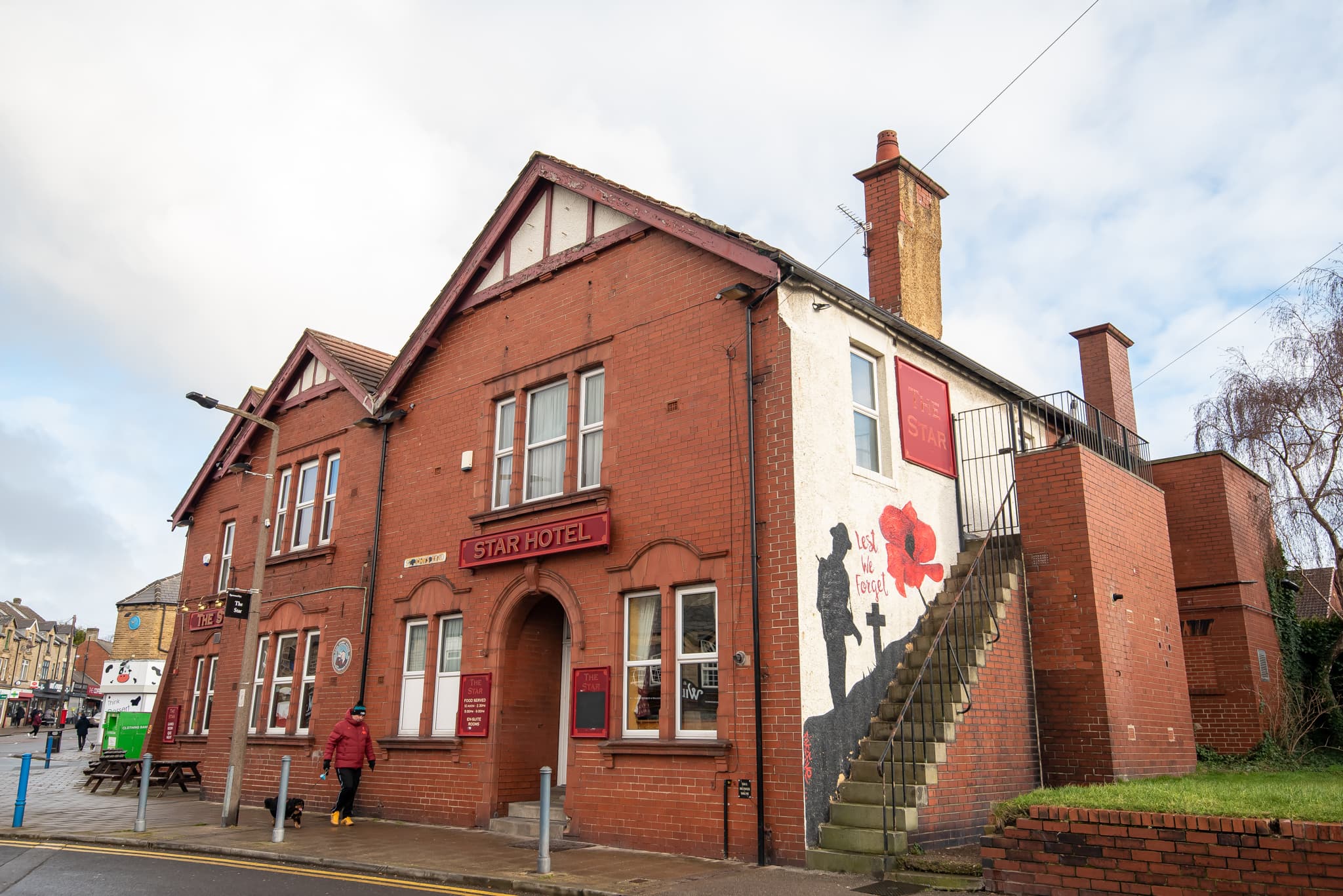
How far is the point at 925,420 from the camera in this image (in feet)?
43.9

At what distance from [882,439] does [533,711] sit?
6.29 metres

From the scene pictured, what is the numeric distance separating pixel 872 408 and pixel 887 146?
21.0ft

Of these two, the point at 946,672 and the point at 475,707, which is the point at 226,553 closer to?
the point at 475,707

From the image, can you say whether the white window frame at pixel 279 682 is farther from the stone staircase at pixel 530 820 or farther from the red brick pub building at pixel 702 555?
the stone staircase at pixel 530 820

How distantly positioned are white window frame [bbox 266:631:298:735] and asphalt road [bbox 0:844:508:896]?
5989 millimetres

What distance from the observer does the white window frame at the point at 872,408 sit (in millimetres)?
12023

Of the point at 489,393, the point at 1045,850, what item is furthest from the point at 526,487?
the point at 1045,850

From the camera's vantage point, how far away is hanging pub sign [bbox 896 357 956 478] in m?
12.9

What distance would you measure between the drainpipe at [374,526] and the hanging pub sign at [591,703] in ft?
17.0

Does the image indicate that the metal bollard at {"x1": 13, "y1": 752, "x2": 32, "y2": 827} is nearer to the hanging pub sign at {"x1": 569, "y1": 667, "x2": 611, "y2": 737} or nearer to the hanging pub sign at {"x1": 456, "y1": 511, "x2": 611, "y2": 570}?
the hanging pub sign at {"x1": 456, "y1": 511, "x2": 611, "y2": 570}

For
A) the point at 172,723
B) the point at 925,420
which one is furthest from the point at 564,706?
the point at 172,723

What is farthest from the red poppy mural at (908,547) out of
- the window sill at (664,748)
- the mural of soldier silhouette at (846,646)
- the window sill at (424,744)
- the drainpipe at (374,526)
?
the drainpipe at (374,526)

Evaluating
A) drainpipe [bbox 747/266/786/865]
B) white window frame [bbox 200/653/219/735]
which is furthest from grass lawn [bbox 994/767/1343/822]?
white window frame [bbox 200/653/219/735]

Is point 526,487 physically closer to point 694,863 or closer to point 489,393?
point 489,393
